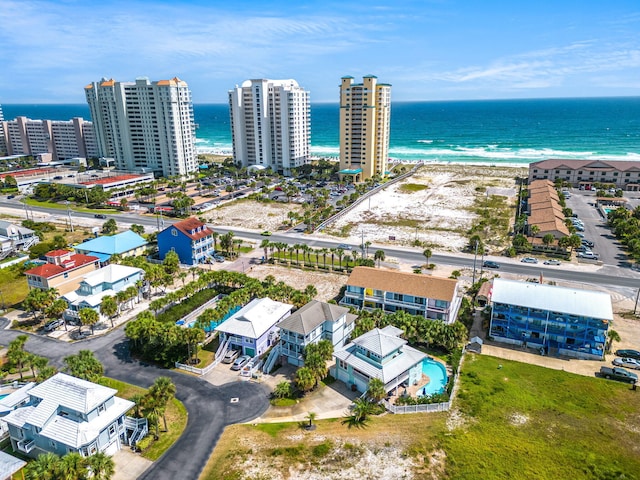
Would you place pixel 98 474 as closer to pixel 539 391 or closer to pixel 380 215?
pixel 539 391

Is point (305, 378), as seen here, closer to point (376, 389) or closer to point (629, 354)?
point (376, 389)

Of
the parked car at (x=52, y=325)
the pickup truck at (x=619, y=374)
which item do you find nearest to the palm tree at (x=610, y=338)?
the pickup truck at (x=619, y=374)

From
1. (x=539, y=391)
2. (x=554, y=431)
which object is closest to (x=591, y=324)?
(x=539, y=391)

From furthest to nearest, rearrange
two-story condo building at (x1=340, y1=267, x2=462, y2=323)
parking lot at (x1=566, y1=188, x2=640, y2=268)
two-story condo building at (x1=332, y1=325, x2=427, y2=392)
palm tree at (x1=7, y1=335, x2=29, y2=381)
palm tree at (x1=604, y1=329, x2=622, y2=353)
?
parking lot at (x1=566, y1=188, x2=640, y2=268) < two-story condo building at (x1=340, y1=267, x2=462, y2=323) < palm tree at (x1=604, y1=329, x2=622, y2=353) < palm tree at (x1=7, y1=335, x2=29, y2=381) < two-story condo building at (x1=332, y1=325, x2=427, y2=392)

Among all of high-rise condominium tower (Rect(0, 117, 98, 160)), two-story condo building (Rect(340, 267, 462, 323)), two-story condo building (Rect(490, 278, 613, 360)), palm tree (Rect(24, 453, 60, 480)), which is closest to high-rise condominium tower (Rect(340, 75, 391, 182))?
two-story condo building (Rect(340, 267, 462, 323))

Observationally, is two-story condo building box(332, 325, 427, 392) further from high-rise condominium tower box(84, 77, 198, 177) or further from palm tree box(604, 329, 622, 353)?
high-rise condominium tower box(84, 77, 198, 177)
